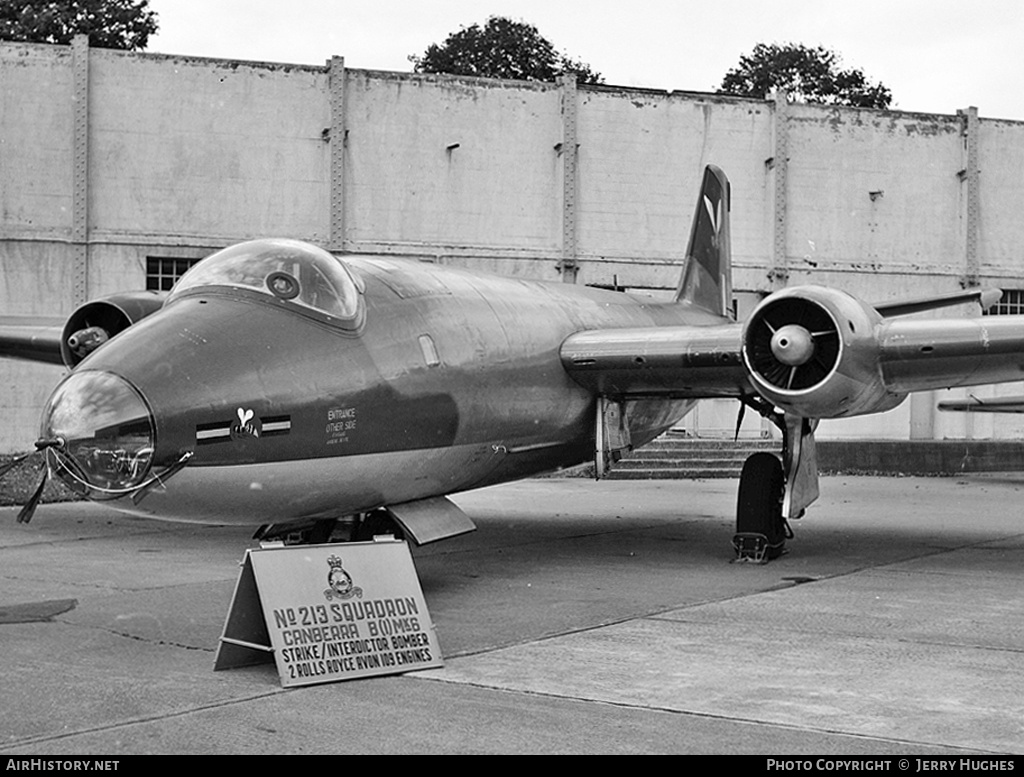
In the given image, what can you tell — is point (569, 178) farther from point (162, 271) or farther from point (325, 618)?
point (325, 618)

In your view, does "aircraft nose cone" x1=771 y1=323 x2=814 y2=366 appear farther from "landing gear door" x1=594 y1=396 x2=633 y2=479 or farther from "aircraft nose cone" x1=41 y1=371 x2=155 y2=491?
"aircraft nose cone" x1=41 y1=371 x2=155 y2=491

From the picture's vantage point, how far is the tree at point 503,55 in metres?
58.8

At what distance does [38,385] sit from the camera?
25.7m

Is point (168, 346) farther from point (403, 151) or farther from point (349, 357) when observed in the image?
point (403, 151)

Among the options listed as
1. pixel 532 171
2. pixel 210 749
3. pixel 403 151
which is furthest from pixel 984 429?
pixel 210 749

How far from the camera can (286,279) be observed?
9.07 meters

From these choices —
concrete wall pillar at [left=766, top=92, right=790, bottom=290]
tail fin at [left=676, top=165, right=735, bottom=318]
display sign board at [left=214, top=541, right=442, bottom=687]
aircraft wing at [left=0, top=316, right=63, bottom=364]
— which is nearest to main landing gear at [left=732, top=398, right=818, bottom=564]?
tail fin at [left=676, top=165, right=735, bottom=318]

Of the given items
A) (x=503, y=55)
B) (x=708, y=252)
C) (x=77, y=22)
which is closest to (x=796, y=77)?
(x=503, y=55)

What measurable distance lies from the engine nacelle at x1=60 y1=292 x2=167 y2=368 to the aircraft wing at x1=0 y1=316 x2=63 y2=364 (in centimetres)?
115

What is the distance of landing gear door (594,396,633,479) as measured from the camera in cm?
1246

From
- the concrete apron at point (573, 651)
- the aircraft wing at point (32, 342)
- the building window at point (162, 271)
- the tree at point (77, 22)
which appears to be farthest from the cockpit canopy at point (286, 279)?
the tree at point (77, 22)

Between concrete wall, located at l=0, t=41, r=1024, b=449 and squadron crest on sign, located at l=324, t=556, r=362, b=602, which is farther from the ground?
concrete wall, located at l=0, t=41, r=1024, b=449

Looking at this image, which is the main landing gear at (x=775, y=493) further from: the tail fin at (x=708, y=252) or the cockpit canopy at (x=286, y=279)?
the cockpit canopy at (x=286, y=279)

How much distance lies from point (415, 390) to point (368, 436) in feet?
2.33
